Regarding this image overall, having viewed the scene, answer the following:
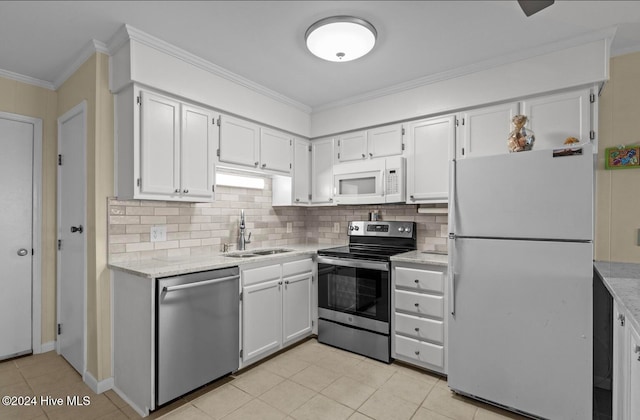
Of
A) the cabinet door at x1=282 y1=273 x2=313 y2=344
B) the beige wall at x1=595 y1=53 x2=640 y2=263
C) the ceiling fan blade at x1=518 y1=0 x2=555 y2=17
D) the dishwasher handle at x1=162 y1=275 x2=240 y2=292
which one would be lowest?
the cabinet door at x1=282 y1=273 x2=313 y2=344

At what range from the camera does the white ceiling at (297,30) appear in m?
1.89

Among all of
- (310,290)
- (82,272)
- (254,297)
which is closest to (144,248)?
(82,272)

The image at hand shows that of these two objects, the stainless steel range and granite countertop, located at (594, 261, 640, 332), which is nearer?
granite countertop, located at (594, 261, 640, 332)

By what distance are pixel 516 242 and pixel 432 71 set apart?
1.56 m

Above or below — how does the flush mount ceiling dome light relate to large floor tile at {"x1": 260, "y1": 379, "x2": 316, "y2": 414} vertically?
above

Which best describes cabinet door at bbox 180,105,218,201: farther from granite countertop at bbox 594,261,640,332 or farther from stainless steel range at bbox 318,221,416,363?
granite countertop at bbox 594,261,640,332

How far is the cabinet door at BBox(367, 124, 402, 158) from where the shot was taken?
3121 millimetres

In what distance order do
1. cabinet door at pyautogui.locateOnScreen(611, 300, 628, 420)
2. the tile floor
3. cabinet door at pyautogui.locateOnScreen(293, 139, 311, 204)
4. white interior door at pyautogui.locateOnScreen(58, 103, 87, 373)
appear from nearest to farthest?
1. cabinet door at pyautogui.locateOnScreen(611, 300, 628, 420)
2. the tile floor
3. white interior door at pyautogui.locateOnScreen(58, 103, 87, 373)
4. cabinet door at pyautogui.locateOnScreen(293, 139, 311, 204)

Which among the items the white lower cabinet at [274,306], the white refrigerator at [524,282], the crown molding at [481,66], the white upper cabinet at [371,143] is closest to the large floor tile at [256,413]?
the white lower cabinet at [274,306]

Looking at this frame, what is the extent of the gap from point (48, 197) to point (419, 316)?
3435 mm

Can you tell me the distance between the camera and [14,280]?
9.22ft

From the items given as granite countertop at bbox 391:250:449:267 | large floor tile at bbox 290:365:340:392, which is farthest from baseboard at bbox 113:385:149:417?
granite countertop at bbox 391:250:449:267

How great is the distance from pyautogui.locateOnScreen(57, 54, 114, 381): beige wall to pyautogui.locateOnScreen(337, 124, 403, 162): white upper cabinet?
2116 mm

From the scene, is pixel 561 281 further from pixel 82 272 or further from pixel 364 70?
pixel 82 272
